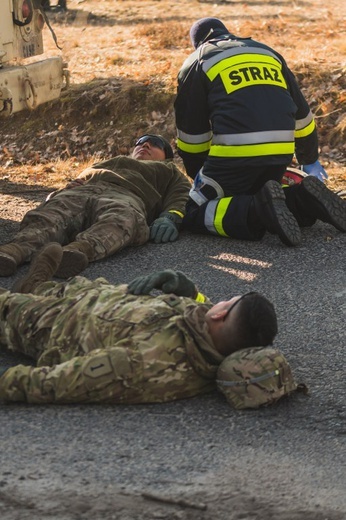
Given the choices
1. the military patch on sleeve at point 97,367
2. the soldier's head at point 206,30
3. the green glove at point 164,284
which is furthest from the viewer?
the soldier's head at point 206,30

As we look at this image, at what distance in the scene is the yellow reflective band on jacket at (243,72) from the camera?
7.06 meters

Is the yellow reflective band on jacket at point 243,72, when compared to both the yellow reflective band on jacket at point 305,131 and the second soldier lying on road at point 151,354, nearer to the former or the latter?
the yellow reflective band on jacket at point 305,131

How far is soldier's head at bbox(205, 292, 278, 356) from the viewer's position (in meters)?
4.17

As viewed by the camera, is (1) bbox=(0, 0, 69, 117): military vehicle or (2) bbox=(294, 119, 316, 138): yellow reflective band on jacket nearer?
(2) bbox=(294, 119, 316, 138): yellow reflective band on jacket

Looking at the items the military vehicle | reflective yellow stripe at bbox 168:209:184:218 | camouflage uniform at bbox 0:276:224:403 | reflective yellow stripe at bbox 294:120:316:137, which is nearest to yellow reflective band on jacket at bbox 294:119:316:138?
reflective yellow stripe at bbox 294:120:316:137

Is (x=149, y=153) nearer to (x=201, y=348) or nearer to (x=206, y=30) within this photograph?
(x=206, y=30)

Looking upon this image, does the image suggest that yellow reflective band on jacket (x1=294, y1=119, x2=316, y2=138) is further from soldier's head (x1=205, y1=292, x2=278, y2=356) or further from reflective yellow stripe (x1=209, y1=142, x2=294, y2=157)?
soldier's head (x1=205, y1=292, x2=278, y2=356)

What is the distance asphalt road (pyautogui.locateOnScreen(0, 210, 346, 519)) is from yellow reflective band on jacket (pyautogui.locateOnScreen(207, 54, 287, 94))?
90.0 inches

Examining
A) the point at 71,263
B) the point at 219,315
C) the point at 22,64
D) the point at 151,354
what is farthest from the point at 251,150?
the point at 151,354

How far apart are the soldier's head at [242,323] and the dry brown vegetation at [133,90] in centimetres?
466

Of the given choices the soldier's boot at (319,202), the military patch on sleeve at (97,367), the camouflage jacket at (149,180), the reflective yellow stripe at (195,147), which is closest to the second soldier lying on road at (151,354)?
the military patch on sleeve at (97,367)

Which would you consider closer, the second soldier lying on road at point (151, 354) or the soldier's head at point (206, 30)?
the second soldier lying on road at point (151, 354)

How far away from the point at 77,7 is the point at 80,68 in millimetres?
5620

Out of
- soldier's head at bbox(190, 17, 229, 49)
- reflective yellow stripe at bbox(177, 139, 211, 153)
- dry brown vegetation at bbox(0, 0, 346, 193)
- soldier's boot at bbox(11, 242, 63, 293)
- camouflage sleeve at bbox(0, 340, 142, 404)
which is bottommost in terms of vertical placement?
dry brown vegetation at bbox(0, 0, 346, 193)
